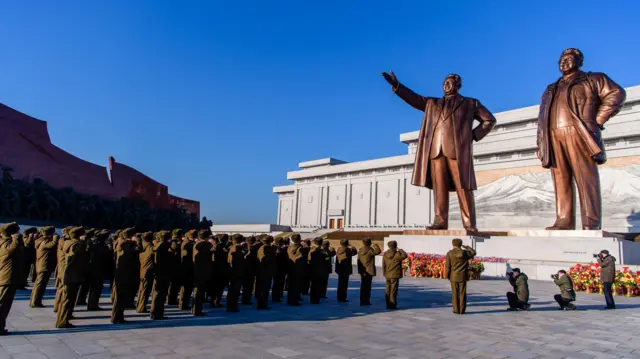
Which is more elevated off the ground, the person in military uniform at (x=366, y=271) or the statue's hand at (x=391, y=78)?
the statue's hand at (x=391, y=78)

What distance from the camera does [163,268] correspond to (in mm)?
6258

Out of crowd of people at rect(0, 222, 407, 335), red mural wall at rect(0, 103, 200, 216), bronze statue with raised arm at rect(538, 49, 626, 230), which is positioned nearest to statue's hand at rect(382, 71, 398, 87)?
Result: bronze statue with raised arm at rect(538, 49, 626, 230)

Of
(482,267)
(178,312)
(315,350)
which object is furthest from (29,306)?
(482,267)

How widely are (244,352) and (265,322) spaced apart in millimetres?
1720

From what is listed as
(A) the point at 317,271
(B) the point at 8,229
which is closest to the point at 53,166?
(B) the point at 8,229

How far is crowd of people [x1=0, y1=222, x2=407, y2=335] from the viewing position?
554 cm

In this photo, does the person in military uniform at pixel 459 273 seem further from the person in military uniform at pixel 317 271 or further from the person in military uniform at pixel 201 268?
the person in military uniform at pixel 201 268

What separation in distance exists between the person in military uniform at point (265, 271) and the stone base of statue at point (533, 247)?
6.76 meters

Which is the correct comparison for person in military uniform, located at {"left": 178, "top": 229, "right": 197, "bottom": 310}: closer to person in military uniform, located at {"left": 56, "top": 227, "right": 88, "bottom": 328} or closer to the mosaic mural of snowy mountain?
person in military uniform, located at {"left": 56, "top": 227, "right": 88, "bottom": 328}

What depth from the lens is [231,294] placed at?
6988mm

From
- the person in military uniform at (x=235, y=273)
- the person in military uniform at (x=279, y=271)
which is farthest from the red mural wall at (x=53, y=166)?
the person in military uniform at (x=235, y=273)

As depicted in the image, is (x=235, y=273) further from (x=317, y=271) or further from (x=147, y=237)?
(x=317, y=271)

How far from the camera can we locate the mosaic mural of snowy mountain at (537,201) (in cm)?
2905

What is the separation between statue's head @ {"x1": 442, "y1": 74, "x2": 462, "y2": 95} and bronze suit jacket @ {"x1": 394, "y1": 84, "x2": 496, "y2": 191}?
0.81 feet
